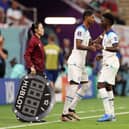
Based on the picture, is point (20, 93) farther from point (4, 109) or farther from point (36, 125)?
point (4, 109)

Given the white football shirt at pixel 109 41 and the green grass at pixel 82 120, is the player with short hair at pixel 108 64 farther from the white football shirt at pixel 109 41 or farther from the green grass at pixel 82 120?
the green grass at pixel 82 120

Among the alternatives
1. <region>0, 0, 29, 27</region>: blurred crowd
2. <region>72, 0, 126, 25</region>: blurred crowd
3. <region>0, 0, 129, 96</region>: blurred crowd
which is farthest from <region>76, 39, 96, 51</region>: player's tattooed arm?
<region>72, 0, 126, 25</region>: blurred crowd

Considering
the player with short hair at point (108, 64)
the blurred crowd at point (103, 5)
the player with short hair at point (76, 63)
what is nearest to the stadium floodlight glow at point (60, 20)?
the blurred crowd at point (103, 5)

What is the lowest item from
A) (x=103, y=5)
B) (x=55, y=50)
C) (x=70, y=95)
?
(x=70, y=95)

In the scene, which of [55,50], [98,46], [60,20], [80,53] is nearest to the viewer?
[98,46]

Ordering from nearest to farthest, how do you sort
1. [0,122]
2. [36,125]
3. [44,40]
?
1. [36,125]
2. [0,122]
3. [44,40]

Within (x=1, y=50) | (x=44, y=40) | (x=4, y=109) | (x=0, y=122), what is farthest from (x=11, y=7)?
(x=0, y=122)

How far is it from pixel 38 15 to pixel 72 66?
48.7 ft

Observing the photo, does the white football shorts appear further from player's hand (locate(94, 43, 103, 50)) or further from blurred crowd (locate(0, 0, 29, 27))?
blurred crowd (locate(0, 0, 29, 27))

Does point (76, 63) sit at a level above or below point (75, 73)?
above

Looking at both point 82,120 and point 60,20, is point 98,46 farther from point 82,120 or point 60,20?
point 60,20

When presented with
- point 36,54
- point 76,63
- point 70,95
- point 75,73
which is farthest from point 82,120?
point 36,54

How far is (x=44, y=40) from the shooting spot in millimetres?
26859

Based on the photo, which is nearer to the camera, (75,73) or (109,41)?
(109,41)
